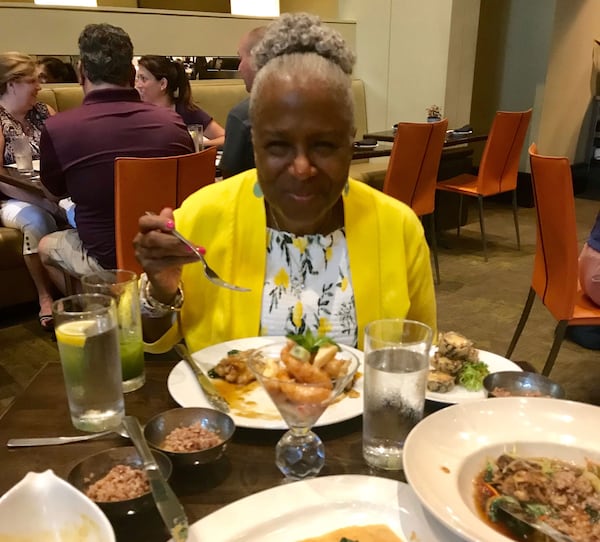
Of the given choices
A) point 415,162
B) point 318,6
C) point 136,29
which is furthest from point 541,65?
point 136,29

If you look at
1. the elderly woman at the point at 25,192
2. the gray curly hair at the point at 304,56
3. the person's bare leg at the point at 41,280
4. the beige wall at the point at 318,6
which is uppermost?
the beige wall at the point at 318,6

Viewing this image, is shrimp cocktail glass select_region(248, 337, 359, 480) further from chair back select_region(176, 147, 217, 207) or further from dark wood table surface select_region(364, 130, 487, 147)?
dark wood table surface select_region(364, 130, 487, 147)

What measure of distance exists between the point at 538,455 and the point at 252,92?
866 millimetres

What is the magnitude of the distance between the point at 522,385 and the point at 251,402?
1.67ft

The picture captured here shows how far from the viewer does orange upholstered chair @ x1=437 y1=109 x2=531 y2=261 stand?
16.0 feet

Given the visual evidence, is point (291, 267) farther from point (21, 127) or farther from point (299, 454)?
point (21, 127)

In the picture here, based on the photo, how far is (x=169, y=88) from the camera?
174 inches

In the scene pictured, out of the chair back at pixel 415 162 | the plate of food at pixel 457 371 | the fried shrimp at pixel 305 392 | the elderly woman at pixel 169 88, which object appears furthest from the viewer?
the elderly woman at pixel 169 88

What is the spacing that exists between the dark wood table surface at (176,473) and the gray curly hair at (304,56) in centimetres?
64

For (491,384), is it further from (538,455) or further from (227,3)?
(227,3)

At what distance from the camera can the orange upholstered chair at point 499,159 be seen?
4.86 m

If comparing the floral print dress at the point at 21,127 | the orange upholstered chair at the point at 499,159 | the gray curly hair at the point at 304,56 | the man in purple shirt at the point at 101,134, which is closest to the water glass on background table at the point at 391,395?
the gray curly hair at the point at 304,56

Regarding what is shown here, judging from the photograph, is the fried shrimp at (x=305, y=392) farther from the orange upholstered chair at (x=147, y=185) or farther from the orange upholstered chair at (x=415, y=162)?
the orange upholstered chair at (x=415, y=162)

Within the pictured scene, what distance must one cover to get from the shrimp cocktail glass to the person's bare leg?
3151 mm
